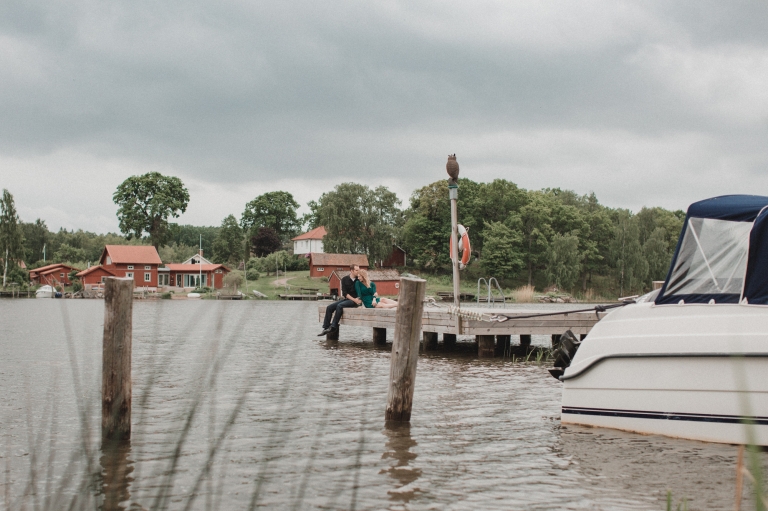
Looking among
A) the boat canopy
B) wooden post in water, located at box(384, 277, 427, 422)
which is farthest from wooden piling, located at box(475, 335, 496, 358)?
the boat canopy

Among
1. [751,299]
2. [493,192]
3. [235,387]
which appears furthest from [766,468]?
[493,192]

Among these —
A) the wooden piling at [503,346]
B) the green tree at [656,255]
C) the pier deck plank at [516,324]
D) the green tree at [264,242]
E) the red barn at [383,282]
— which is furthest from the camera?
the green tree at [264,242]

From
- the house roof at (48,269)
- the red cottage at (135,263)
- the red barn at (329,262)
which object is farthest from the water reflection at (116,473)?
the house roof at (48,269)

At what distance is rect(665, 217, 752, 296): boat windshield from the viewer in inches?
267

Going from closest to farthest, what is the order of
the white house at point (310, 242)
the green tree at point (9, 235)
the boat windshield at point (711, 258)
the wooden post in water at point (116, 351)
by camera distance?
the wooden post in water at point (116, 351) → the boat windshield at point (711, 258) → the green tree at point (9, 235) → the white house at point (310, 242)

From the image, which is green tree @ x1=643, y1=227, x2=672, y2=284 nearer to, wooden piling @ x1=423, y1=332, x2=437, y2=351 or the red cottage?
the red cottage

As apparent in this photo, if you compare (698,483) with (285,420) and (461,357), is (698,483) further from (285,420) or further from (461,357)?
(461,357)

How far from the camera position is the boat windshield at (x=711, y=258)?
22.3 feet

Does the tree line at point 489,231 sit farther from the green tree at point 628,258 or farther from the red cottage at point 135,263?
the red cottage at point 135,263

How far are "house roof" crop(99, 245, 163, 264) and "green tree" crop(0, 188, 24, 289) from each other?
9.86 metres

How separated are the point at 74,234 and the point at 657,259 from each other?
3875 inches

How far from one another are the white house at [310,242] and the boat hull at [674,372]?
96443mm

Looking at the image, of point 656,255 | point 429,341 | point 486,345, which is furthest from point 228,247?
point 486,345

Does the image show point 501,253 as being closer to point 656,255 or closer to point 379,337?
point 656,255
